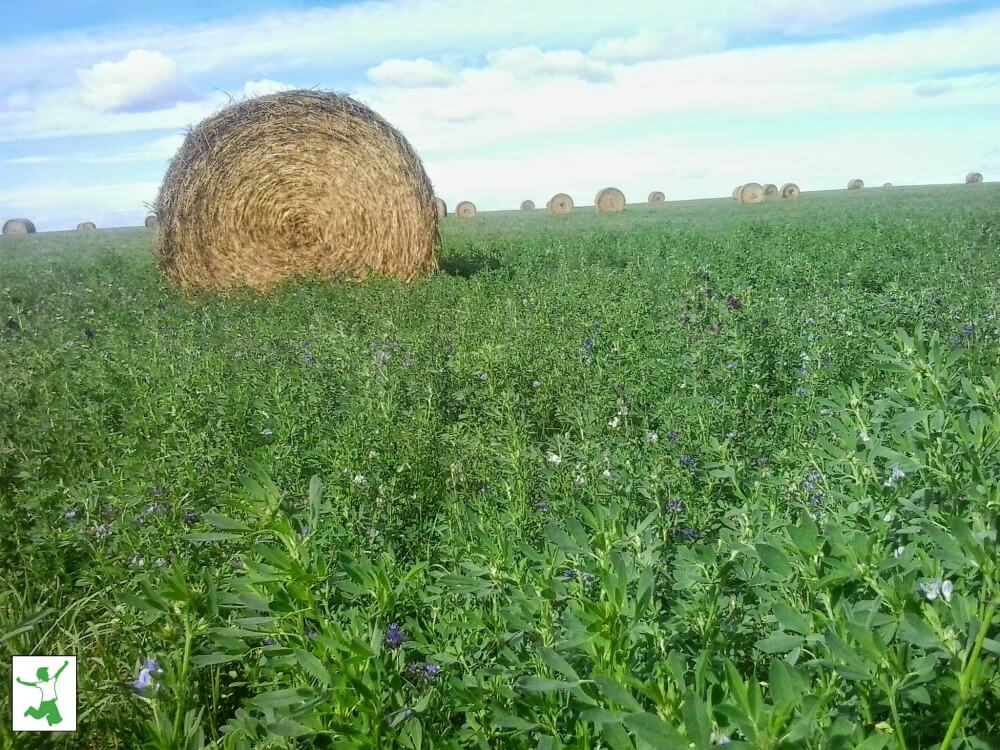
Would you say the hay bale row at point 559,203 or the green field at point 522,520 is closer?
the green field at point 522,520

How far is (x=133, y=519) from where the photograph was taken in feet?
10.5

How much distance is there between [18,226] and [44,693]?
38.6m

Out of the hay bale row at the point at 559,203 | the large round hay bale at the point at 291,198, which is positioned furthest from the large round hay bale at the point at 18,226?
the large round hay bale at the point at 291,198

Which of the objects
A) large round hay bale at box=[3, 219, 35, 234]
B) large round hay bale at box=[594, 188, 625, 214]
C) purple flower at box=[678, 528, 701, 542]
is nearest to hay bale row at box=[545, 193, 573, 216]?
large round hay bale at box=[594, 188, 625, 214]

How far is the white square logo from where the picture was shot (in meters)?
2.00

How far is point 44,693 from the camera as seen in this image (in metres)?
2.10

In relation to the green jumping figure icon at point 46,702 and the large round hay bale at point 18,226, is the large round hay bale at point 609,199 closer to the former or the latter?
the large round hay bale at point 18,226

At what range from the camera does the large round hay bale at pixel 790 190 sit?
39.6 meters

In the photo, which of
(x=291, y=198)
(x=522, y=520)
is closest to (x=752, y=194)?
(x=291, y=198)

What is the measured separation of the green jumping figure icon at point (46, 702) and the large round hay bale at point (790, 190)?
41.1 m

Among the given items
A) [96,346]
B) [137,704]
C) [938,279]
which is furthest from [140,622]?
[938,279]

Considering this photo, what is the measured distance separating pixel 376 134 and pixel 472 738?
31.9 ft

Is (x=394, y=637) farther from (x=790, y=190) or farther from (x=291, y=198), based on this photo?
(x=790, y=190)

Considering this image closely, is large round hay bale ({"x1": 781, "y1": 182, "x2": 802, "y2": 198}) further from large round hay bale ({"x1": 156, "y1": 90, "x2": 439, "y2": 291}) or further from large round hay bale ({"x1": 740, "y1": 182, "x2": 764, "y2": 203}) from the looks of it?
large round hay bale ({"x1": 156, "y1": 90, "x2": 439, "y2": 291})
